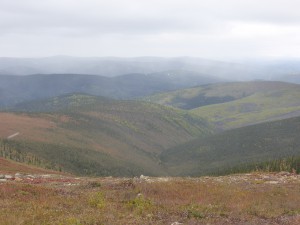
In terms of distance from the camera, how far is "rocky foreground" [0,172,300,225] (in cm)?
2309

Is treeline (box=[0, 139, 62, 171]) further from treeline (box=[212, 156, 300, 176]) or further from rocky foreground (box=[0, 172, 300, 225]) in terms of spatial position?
rocky foreground (box=[0, 172, 300, 225])

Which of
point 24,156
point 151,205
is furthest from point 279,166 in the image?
point 24,156

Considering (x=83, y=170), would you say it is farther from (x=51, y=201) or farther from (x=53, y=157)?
(x=51, y=201)

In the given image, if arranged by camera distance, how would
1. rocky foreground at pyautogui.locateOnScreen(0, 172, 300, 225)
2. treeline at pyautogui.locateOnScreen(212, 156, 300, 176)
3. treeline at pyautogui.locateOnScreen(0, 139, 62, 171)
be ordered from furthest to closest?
treeline at pyautogui.locateOnScreen(0, 139, 62, 171) < treeline at pyautogui.locateOnScreen(212, 156, 300, 176) < rocky foreground at pyautogui.locateOnScreen(0, 172, 300, 225)

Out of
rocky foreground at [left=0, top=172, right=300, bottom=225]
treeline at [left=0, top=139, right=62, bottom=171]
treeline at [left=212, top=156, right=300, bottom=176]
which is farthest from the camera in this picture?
treeline at [left=0, top=139, right=62, bottom=171]

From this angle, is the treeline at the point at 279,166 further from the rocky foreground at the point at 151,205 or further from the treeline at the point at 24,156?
the treeline at the point at 24,156

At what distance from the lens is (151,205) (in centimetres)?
2770

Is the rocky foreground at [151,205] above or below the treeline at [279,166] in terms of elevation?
above

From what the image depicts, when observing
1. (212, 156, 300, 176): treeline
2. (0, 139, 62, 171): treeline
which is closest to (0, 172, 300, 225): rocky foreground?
(212, 156, 300, 176): treeline

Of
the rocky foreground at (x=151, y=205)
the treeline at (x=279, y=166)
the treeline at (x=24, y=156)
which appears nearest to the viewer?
the rocky foreground at (x=151, y=205)

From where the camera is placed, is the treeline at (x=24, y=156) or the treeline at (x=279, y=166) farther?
the treeline at (x=24, y=156)

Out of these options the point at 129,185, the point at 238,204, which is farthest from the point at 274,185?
the point at 129,185

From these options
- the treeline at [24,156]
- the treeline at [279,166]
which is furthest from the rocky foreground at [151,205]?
the treeline at [24,156]

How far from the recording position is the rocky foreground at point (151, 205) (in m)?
23.1
